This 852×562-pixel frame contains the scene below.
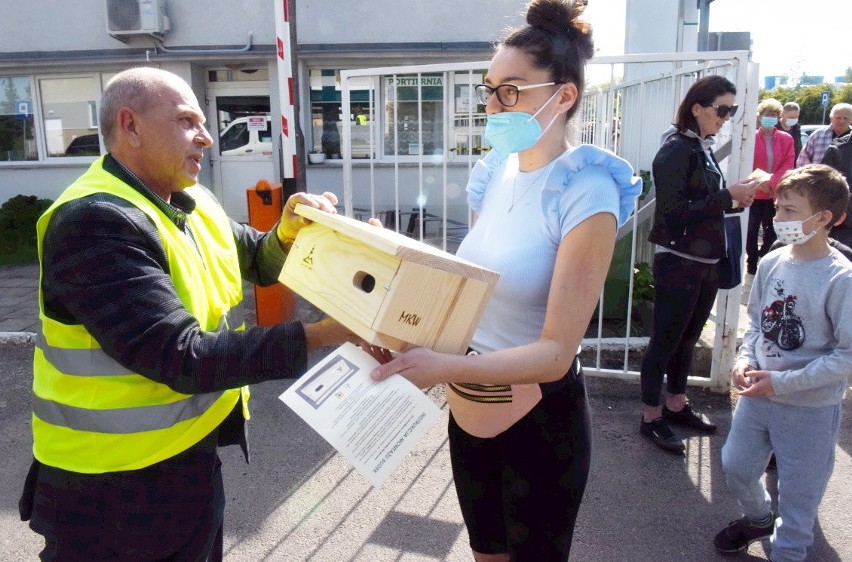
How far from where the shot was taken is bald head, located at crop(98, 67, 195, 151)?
162cm

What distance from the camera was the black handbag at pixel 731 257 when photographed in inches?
146

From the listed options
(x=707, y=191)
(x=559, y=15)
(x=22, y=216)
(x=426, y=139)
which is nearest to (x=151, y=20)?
(x=22, y=216)

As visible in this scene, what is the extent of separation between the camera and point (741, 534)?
9.07ft

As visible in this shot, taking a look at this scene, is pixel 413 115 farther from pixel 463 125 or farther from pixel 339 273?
pixel 339 273

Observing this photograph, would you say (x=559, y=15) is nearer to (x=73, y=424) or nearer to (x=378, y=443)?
(x=378, y=443)

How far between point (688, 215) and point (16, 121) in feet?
36.9

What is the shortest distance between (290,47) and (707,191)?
3.09 meters

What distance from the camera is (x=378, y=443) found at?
1356 mm

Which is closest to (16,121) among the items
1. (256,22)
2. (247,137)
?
(247,137)

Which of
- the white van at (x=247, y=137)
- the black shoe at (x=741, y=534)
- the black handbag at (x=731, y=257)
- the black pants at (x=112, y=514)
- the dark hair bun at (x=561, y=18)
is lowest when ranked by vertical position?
the black shoe at (x=741, y=534)

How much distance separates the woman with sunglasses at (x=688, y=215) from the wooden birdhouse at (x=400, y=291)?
7.90 ft

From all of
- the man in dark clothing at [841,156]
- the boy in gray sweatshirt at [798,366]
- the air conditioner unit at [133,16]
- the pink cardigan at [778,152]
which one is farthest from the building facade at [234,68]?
the boy in gray sweatshirt at [798,366]

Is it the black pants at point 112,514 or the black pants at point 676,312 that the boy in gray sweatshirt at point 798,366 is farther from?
the black pants at point 112,514

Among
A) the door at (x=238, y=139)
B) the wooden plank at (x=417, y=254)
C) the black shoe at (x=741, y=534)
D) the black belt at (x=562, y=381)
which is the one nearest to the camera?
the wooden plank at (x=417, y=254)
